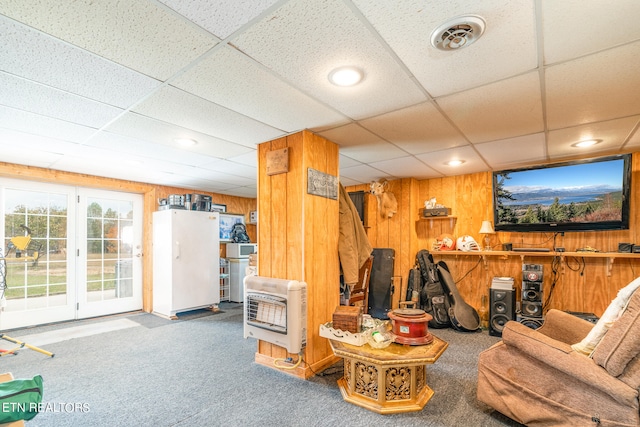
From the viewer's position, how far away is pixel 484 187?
4.49 m

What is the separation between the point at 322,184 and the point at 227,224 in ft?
13.3

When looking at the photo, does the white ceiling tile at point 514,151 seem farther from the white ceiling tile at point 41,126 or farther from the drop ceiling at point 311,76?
the white ceiling tile at point 41,126

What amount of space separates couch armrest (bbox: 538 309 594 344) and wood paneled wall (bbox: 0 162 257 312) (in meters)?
5.39

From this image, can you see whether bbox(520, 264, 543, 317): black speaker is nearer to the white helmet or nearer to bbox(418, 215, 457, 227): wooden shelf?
the white helmet

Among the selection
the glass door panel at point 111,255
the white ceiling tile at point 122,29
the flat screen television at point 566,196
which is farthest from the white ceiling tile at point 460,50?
the glass door panel at point 111,255

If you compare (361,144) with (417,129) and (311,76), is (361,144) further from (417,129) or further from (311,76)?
(311,76)

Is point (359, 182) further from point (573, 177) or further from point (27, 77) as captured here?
point (27, 77)

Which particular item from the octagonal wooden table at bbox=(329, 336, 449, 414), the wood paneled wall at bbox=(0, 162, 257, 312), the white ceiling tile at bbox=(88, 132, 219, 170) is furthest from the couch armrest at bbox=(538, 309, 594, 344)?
the wood paneled wall at bbox=(0, 162, 257, 312)

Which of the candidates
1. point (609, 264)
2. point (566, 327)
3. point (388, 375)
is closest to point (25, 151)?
point (388, 375)

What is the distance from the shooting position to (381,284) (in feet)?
14.9

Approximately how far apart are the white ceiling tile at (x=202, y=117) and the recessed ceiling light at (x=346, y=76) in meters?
0.90

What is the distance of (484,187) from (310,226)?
308 centimetres

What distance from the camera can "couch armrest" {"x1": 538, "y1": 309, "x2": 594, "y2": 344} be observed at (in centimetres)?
220

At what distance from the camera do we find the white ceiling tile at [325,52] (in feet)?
4.38
